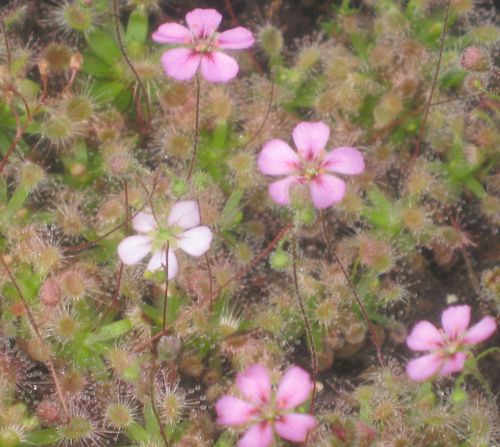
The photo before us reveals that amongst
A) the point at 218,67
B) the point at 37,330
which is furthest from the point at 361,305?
the point at 37,330

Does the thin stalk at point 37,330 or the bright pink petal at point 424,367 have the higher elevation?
the bright pink petal at point 424,367

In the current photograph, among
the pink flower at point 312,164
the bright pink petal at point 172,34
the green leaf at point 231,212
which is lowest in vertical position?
the green leaf at point 231,212

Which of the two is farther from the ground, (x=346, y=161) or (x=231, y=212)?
(x=346, y=161)

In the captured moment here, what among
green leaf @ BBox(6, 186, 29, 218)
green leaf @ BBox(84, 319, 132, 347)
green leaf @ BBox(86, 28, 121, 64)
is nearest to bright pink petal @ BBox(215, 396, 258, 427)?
green leaf @ BBox(84, 319, 132, 347)

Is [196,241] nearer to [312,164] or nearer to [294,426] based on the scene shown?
[312,164]

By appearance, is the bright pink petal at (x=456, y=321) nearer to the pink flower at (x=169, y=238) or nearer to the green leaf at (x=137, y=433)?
the pink flower at (x=169, y=238)

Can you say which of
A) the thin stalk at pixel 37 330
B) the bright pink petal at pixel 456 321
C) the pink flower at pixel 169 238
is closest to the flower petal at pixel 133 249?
the pink flower at pixel 169 238
